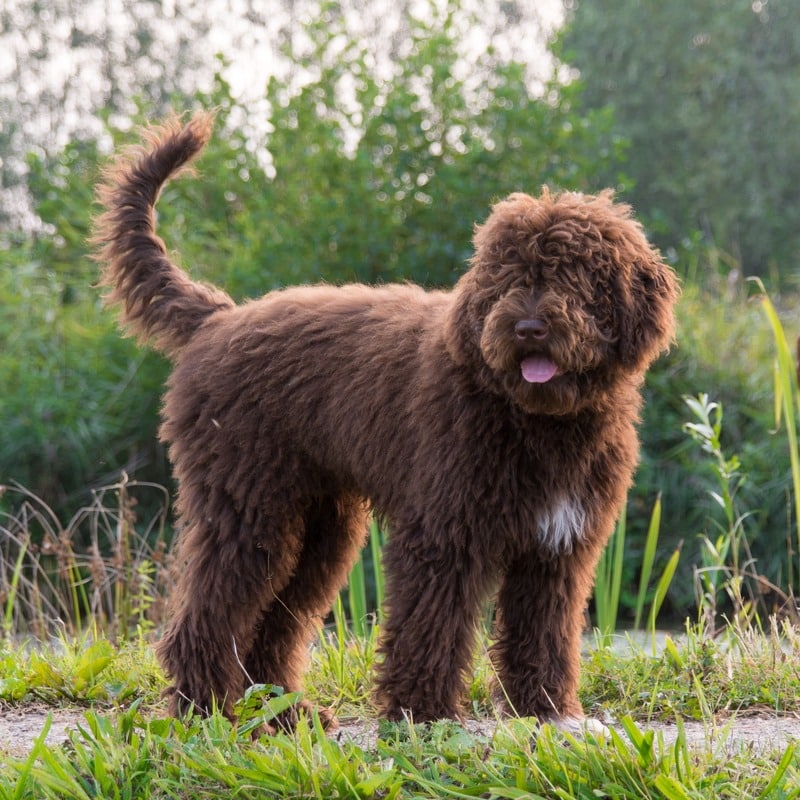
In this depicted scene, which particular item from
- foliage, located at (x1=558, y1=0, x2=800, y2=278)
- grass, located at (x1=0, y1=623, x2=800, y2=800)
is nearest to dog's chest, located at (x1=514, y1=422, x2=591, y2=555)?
grass, located at (x1=0, y1=623, x2=800, y2=800)

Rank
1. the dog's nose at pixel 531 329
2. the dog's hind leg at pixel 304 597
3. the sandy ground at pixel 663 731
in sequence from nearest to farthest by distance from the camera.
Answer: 1. the dog's nose at pixel 531 329
2. the sandy ground at pixel 663 731
3. the dog's hind leg at pixel 304 597

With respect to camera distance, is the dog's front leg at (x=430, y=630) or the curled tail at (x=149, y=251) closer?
the dog's front leg at (x=430, y=630)

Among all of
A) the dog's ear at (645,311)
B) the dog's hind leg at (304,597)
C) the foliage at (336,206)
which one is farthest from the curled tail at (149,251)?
the foliage at (336,206)

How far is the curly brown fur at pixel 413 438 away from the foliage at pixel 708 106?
21752 mm

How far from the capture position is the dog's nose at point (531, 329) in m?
3.93

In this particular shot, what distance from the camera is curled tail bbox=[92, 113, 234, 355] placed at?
5.25 m

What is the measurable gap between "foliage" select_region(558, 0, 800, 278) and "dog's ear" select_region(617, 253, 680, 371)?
2210 centimetres

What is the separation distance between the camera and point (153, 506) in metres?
11.7

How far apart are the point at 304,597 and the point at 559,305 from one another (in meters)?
2.02

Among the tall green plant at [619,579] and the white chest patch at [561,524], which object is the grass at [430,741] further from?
the white chest patch at [561,524]

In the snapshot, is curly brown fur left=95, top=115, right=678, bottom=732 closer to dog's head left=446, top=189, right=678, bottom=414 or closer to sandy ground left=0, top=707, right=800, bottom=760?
dog's head left=446, top=189, right=678, bottom=414

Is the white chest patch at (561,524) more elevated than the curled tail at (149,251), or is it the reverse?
the curled tail at (149,251)

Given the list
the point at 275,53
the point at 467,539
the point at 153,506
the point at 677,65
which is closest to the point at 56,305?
the point at 153,506

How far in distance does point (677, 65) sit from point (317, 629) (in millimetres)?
24994
